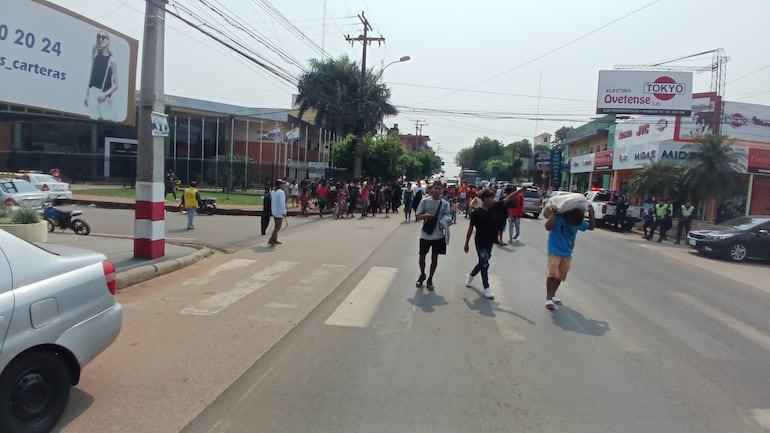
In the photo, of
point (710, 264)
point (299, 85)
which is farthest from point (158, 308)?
point (299, 85)

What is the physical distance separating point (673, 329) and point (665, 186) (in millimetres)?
20380

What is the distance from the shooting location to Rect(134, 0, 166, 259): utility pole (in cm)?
934

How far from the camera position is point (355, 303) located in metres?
7.42

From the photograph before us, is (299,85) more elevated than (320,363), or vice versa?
(299,85)

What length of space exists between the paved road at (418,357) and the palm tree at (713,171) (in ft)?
49.4

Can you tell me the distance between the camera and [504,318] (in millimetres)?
6883

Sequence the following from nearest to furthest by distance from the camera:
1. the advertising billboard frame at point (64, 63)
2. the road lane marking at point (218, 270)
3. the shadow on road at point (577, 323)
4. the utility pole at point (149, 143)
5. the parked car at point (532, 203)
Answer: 1. the shadow on road at point (577, 323)
2. the advertising billboard frame at point (64, 63)
3. the road lane marking at point (218, 270)
4. the utility pole at point (149, 143)
5. the parked car at point (532, 203)

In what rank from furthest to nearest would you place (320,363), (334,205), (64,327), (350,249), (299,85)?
(334,205) → (299,85) → (350,249) → (320,363) → (64,327)

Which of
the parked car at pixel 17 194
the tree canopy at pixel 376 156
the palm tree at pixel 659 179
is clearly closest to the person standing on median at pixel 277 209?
the parked car at pixel 17 194

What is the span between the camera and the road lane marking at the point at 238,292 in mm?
6781

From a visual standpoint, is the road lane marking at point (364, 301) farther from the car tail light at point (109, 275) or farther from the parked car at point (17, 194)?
the parked car at point (17, 194)

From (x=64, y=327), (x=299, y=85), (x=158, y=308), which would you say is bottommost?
(x=158, y=308)

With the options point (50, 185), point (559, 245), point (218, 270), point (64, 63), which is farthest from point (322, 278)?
point (50, 185)

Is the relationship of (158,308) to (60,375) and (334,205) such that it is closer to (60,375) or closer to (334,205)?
(60,375)
